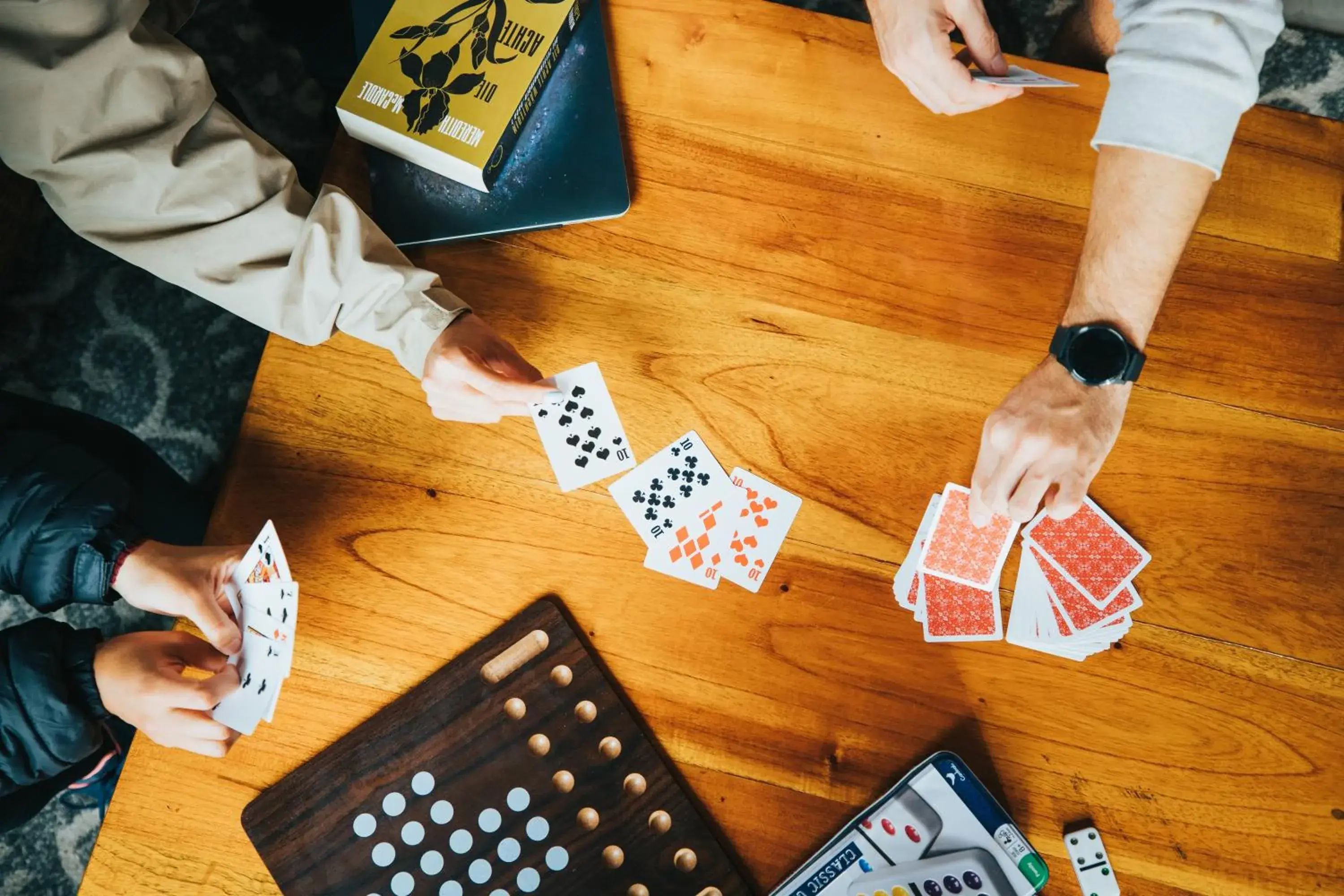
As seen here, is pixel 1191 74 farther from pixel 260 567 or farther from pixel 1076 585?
pixel 260 567

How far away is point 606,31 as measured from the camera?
1.36 m

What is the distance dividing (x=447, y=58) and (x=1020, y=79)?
855 millimetres

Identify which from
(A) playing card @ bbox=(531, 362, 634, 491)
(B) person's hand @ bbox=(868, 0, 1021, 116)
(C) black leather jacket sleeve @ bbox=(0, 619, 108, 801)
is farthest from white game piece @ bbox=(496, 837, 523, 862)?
(B) person's hand @ bbox=(868, 0, 1021, 116)

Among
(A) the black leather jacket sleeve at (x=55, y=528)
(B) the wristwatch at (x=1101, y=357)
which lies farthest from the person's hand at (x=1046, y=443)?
(A) the black leather jacket sleeve at (x=55, y=528)

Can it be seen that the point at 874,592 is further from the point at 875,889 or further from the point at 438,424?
the point at 438,424

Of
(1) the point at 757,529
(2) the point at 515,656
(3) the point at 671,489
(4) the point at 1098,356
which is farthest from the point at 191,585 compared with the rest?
(4) the point at 1098,356

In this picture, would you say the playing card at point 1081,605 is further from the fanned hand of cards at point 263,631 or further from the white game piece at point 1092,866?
the fanned hand of cards at point 263,631

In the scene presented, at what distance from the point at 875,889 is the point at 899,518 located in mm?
500

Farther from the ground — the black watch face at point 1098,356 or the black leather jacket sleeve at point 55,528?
the black watch face at point 1098,356

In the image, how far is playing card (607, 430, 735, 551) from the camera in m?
1.23

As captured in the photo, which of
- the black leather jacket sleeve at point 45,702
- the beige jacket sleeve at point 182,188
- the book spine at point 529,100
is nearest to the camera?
the beige jacket sleeve at point 182,188

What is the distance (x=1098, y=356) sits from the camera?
1.18 metres

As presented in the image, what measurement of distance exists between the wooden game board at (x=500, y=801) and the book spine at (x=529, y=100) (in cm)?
70

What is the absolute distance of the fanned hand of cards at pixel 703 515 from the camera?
122cm
